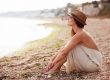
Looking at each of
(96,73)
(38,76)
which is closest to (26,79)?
(38,76)

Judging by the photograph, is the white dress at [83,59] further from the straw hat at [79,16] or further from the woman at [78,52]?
the straw hat at [79,16]

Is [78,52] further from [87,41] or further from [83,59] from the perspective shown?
[87,41]

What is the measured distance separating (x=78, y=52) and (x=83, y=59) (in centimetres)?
19

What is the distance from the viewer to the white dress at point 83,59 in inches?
300

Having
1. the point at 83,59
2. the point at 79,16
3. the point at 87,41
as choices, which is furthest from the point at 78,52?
the point at 79,16

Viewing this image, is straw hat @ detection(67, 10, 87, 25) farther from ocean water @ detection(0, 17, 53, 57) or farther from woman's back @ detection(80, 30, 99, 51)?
ocean water @ detection(0, 17, 53, 57)

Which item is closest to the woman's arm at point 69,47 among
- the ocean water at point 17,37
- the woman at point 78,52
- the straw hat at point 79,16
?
the woman at point 78,52

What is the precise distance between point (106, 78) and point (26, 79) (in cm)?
175

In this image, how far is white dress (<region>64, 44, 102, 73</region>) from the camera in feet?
25.0

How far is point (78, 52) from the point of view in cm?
765

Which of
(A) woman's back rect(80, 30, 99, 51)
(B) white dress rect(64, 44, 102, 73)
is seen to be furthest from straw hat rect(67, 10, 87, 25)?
(B) white dress rect(64, 44, 102, 73)

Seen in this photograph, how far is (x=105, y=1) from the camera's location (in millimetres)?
65812

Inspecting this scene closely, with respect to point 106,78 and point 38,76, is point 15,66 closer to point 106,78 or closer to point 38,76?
point 38,76

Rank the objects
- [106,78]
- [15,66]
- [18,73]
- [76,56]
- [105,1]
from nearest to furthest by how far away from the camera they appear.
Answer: [106,78], [76,56], [18,73], [15,66], [105,1]
